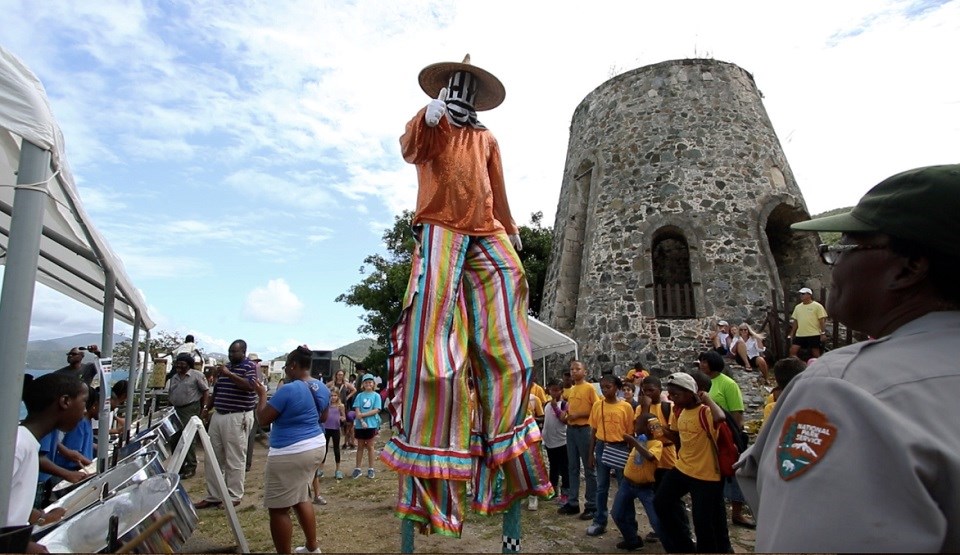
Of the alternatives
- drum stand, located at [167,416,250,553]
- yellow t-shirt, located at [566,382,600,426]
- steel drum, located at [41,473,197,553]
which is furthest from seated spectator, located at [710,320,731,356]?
steel drum, located at [41,473,197,553]

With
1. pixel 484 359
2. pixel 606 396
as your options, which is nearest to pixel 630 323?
pixel 606 396

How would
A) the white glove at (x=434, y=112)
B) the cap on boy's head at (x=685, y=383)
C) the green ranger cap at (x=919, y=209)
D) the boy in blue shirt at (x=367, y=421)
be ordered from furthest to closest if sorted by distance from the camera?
the boy in blue shirt at (x=367, y=421), the cap on boy's head at (x=685, y=383), the white glove at (x=434, y=112), the green ranger cap at (x=919, y=209)

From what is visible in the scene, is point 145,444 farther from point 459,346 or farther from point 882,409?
point 882,409

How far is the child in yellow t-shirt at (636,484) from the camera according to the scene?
15.7 feet

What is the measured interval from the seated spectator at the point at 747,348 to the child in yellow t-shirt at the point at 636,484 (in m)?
6.61

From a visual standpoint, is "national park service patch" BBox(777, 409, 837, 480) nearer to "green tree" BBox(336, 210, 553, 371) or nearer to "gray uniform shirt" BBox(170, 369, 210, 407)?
"gray uniform shirt" BBox(170, 369, 210, 407)

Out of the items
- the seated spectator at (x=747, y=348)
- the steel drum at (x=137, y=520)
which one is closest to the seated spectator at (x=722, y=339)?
the seated spectator at (x=747, y=348)

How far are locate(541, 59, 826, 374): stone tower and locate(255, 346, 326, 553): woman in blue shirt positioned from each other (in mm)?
8759

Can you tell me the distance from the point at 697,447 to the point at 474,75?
10.5 feet

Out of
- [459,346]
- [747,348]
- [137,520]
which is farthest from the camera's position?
[747,348]

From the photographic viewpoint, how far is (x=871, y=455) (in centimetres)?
83

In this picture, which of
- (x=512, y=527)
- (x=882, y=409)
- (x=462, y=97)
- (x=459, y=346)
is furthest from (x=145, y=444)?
(x=882, y=409)

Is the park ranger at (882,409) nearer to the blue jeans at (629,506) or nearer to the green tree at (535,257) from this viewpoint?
the blue jeans at (629,506)

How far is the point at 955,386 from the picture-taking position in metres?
0.90
